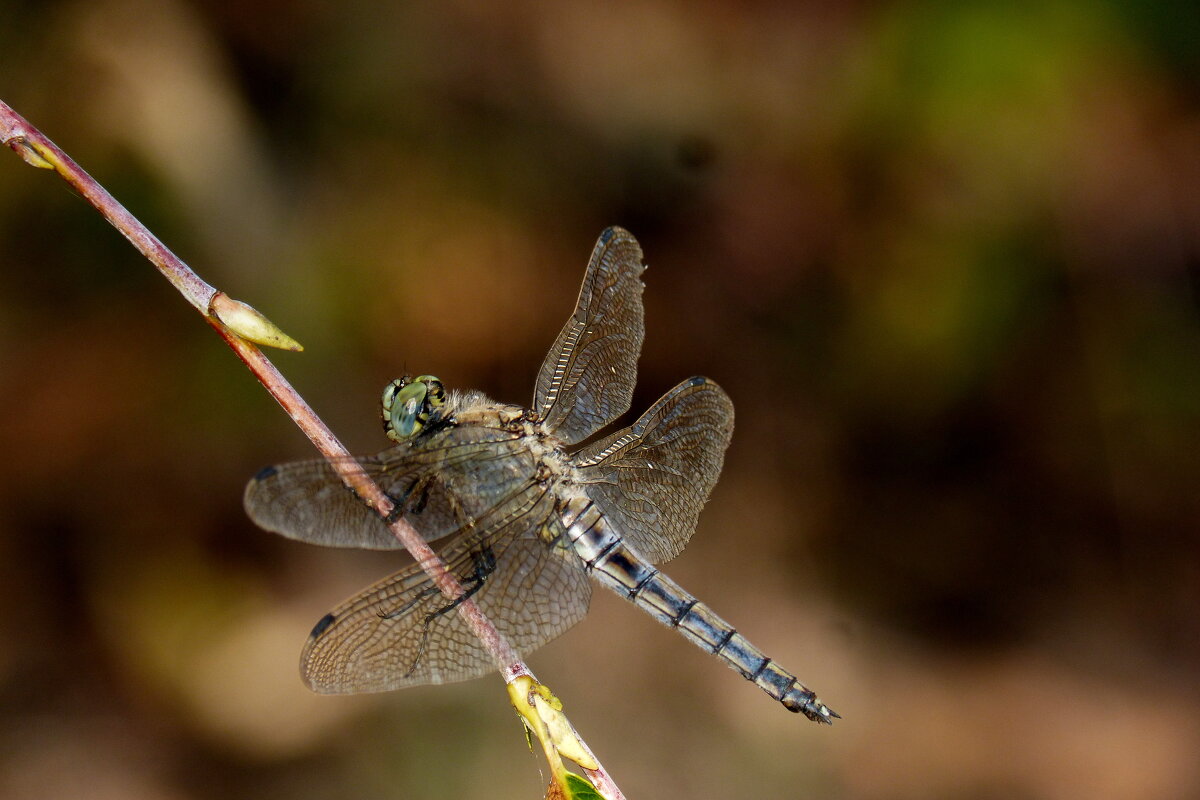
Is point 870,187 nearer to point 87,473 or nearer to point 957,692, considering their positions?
point 957,692

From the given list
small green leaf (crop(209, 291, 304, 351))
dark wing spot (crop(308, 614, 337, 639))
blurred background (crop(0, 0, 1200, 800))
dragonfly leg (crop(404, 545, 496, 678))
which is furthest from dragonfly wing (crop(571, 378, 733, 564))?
blurred background (crop(0, 0, 1200, 800))

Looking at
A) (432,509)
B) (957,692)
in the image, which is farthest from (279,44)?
(957,692)

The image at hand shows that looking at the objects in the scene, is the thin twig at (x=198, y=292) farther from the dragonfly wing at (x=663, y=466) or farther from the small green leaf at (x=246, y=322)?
the dragonfly wing at (x=663, y=466)

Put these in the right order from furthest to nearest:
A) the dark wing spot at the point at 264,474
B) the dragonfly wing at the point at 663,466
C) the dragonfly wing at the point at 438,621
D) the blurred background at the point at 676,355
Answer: the blurred background at the point at 676,355 < the dragonfly wing at the point at 663,466 < the dragonfly wing at the point at 438,621 < the dark wing spot at the point at 264,474

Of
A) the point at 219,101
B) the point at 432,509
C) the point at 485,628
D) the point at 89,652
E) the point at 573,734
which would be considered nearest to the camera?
the point at 573,734

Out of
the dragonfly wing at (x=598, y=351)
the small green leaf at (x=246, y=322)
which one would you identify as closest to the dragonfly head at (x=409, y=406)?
the dragonfly wing at (x=598, y=351)

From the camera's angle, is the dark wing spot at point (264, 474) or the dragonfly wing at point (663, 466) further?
the dragonfly wing at point (663, 466)
